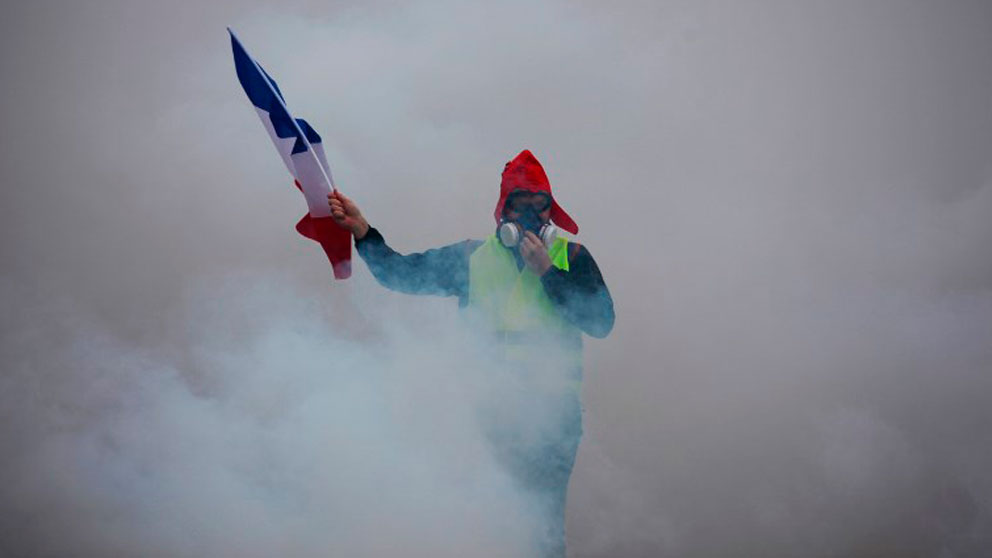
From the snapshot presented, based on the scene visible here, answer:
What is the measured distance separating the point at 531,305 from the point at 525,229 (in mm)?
297

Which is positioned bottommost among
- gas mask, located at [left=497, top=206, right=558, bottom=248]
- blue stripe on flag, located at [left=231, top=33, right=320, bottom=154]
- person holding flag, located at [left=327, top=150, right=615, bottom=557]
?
person holding flag, located at [left=327, top=150, right=615, bottom=557]

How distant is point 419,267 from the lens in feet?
12.9

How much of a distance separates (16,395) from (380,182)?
7.20 feet

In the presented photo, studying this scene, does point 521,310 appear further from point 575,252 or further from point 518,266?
point 575,252

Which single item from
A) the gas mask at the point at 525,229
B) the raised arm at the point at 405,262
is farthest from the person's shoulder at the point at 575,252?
the raised arm at the point at 405,262

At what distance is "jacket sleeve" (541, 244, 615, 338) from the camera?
3686 mm

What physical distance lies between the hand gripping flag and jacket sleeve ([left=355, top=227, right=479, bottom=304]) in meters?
0.10

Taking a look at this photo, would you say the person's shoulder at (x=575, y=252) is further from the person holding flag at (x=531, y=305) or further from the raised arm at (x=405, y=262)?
the raised arm at (x=405, y=262)

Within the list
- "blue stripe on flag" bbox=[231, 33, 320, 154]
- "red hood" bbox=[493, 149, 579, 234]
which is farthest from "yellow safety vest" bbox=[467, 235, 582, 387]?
"blue stripe on flag" bbox=[231, 33, 320, 154]

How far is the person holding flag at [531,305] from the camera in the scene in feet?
12.4

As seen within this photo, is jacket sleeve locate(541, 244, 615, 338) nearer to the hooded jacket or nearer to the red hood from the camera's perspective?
the hooded jacket

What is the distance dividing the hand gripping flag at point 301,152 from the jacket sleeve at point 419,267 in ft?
0.34

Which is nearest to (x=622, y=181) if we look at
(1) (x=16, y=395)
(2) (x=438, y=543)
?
(2) (x=438, y=543)

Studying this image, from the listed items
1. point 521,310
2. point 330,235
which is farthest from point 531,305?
point 330,235
